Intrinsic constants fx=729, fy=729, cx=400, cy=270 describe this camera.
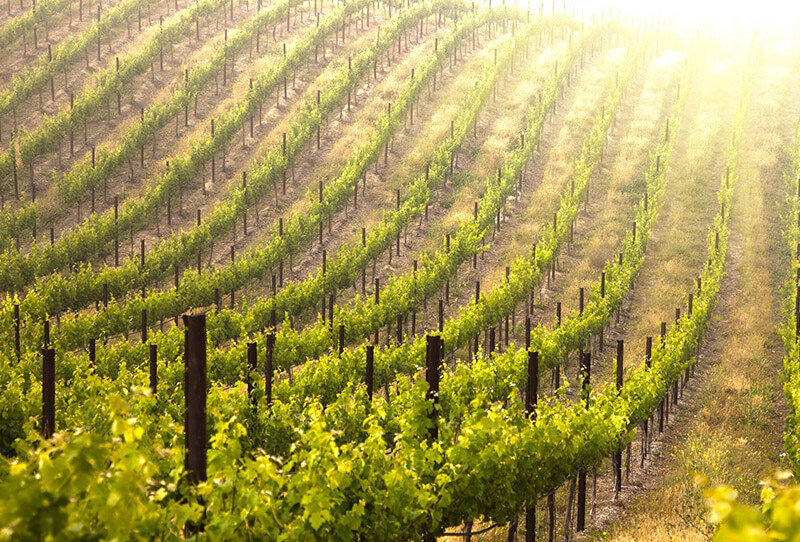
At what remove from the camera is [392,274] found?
29.5 meters

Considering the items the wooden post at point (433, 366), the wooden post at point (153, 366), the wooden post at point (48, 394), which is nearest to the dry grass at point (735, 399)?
the wooden post at point (433, 366)

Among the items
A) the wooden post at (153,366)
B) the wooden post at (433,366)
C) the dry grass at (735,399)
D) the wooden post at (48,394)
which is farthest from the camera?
the wooden post at (153,366)

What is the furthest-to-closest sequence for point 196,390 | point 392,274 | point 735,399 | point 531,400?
point 392,274 < point 735,399 < point 531,400 < point 196,390

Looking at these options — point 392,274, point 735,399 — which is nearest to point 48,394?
point 735,399

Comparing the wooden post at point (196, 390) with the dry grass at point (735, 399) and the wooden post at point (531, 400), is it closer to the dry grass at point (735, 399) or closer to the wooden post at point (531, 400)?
the dry grass at point (735, 399)

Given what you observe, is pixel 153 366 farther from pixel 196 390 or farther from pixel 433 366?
pixel 196 390

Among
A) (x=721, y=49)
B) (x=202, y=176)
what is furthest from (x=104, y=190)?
(x=721, y=49)

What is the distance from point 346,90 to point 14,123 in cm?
1825

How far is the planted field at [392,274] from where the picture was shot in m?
7.29

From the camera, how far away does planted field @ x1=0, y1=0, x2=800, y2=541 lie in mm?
7289

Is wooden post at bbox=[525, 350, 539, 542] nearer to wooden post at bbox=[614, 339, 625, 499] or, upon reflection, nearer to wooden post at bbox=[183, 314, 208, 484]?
wooden post at bbox=[614, 339, 625, 499]

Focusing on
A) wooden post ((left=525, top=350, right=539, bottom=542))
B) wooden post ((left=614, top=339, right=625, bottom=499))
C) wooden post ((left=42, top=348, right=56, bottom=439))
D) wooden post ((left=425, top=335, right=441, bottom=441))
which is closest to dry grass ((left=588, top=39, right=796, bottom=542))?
wooden post ((left=614, top=339, right=625, bottom=499))

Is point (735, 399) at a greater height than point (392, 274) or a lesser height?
lesser

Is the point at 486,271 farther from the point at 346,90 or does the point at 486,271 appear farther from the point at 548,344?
the point at 346,90
